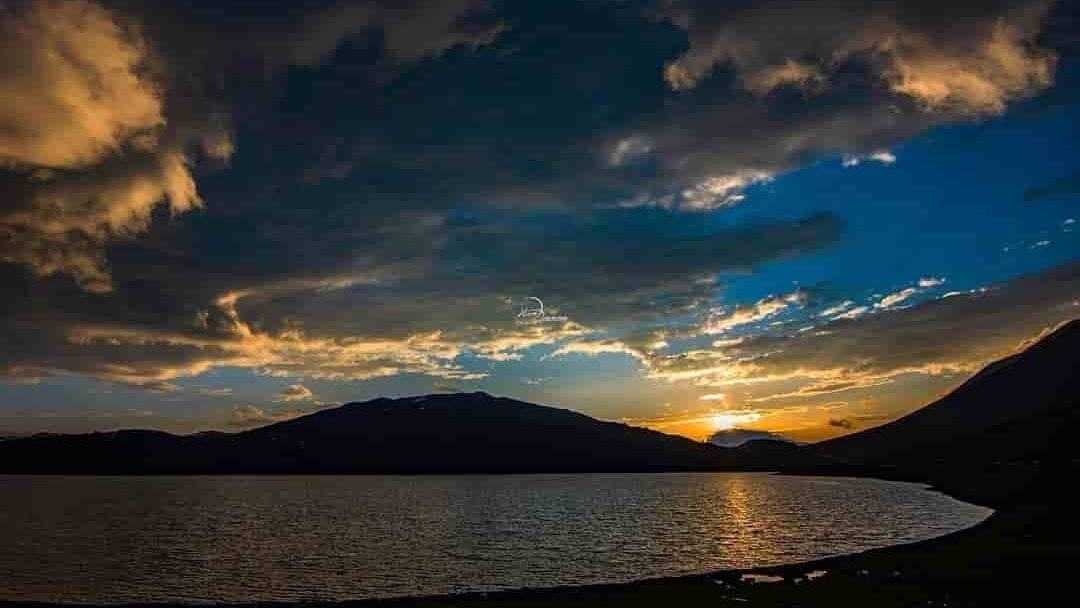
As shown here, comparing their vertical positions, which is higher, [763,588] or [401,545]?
[401,545]

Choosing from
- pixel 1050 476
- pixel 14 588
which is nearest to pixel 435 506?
pixel 14 588

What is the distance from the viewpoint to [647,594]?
59.5m

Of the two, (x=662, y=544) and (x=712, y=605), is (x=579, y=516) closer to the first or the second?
(x=662, y=544)

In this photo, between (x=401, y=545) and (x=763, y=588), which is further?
(x=401, y=545)

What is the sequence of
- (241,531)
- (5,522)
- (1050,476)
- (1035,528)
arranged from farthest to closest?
(1050,476) < (5,522) < (241,531) < (1035,528)

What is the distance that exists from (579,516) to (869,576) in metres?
91.3

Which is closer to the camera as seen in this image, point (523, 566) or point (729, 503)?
point (523, 566)

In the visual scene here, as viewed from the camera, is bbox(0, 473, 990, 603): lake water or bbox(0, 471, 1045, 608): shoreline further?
bbox(0, 473, 990, 603): lake water

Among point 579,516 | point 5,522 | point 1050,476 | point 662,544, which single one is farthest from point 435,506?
point 1050,476

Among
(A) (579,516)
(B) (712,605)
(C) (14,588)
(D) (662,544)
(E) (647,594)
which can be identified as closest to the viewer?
(B) (712,605)

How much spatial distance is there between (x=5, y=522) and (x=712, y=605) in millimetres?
147443

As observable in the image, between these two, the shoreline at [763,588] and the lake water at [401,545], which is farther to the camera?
the lake water at [401,545]

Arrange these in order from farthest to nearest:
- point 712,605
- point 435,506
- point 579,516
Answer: point 435,506
point 579,516
point 712,605

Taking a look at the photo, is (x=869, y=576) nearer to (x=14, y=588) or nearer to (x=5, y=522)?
(x=14, y=588)
